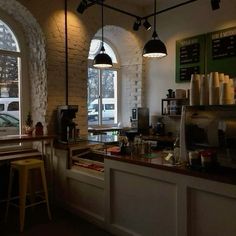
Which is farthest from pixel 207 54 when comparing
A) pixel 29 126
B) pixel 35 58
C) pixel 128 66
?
pixel 29 126

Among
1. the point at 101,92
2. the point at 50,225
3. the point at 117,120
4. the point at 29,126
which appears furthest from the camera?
the point at 117,120

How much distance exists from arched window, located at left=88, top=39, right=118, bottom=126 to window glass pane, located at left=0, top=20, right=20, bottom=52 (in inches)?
59.4

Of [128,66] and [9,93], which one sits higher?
[128,66]

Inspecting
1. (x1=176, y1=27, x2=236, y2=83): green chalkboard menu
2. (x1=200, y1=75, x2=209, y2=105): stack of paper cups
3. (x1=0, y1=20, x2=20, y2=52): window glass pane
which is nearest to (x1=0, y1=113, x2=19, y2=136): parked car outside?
(x1=0, y1=20, x2=20, y2=52): window glass pane

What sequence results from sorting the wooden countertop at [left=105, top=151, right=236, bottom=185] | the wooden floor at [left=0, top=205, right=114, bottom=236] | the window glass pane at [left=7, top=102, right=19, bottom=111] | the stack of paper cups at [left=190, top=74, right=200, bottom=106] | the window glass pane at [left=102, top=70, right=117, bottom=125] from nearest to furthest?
the wooden countertop at [left=105, top=151, right=236, bottom=185] < the stack of paper cups at [left=190, top=74, right=200, bottom=106] < the wooden floor at [left=0, top=205, right=114, bottom=236] < the window glass pane at [left=7, top=102, right=19, bottom=111] < the window glass pane at [left=102, top=70, right=117, bottom=125]

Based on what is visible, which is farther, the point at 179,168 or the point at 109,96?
the point at 109,96

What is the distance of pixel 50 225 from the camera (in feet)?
10.5

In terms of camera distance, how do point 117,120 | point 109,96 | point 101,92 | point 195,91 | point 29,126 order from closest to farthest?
point 195,91 < point 29,126 < point 101,92 < point 109,96 < point 117,120

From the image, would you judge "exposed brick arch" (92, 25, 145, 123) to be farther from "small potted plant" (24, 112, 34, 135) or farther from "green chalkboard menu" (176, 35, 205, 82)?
"small potted plant" (24, 112, 34, 135)

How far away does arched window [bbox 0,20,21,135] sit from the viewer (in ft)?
13.3

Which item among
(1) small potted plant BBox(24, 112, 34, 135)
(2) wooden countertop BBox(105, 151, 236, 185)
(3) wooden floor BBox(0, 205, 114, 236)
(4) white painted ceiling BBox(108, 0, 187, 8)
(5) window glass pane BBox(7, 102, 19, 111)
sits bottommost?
(3) wooden floor BBox(0, 205, 114, 236)

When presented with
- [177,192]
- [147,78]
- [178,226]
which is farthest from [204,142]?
[147,78]

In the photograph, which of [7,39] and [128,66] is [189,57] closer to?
[128,66]

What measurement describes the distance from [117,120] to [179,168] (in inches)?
147
